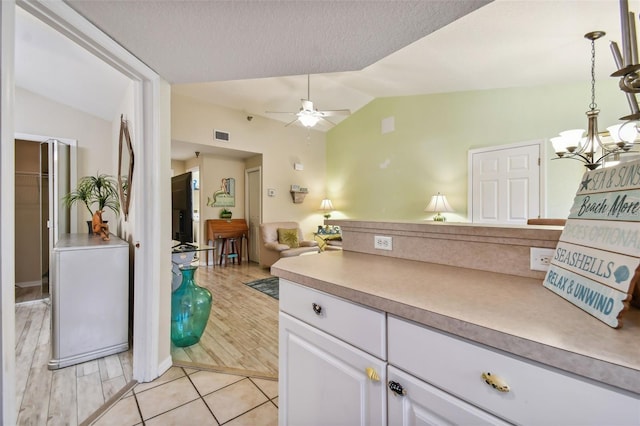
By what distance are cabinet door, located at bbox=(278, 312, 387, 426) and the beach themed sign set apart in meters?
0.56

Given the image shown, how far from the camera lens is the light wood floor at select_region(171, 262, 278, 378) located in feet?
6.49

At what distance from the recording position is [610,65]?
2.80 meters

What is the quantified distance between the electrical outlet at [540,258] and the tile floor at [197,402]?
1.48m

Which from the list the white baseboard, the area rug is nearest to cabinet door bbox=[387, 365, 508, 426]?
the white baseboard

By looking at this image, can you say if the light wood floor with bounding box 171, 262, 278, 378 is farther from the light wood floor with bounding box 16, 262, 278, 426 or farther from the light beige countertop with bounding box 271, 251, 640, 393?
the light beige countertop with bounding box 271, 251, 640, 393

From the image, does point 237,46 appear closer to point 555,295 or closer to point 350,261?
point 350,261

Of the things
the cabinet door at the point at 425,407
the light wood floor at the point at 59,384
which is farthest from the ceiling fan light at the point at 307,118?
the cabinet door at the point at 425,407

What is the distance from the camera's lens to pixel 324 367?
991 mm

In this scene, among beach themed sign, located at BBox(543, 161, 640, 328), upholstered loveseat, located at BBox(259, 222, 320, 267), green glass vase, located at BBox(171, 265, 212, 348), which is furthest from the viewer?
upholstered loveseat, located at BBox(259, 222, 320, 267)

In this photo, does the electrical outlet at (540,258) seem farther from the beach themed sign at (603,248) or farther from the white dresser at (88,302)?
the white dresser at (88,302)

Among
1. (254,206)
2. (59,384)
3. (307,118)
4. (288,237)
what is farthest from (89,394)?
(254,206)

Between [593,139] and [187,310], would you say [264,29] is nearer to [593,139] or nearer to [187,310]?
[187,310]

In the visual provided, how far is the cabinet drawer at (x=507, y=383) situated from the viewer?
1.57ft

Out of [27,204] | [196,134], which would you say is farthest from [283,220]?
[27,204]
